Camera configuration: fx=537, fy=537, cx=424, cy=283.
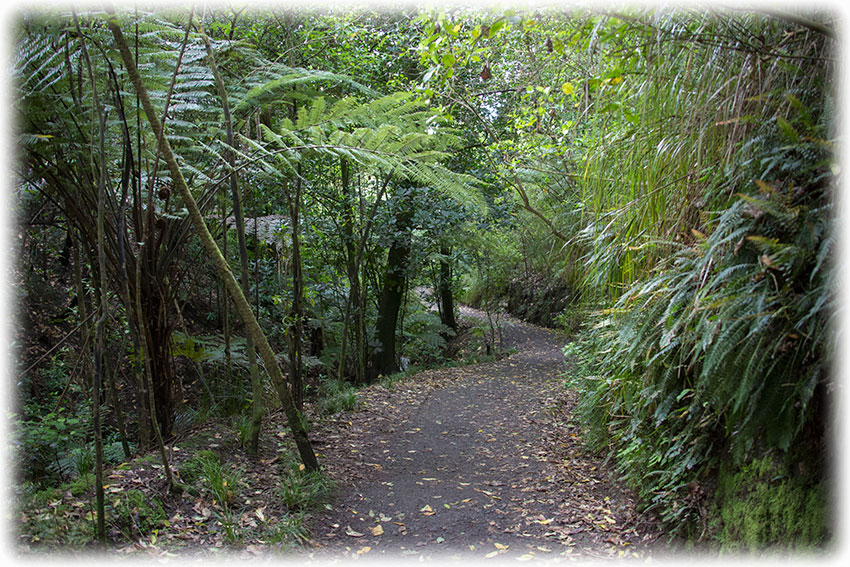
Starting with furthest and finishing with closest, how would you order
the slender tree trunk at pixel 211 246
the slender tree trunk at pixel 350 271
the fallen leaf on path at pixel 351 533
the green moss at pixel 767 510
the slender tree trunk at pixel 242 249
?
the slender tree trunk at pixel 350 271 → the slender tree trunk at pixel 242 249 → the fallen leaf on path at pixel 351 533 → the slender tree trunk at pixel 211 246 → the green moss at pixel 767 510

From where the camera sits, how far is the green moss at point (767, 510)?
1943 millimetres

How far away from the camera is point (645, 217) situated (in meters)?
3.23

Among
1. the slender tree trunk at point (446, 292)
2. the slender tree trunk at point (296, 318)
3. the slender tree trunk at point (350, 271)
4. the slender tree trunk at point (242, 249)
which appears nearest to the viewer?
the slender tree trunk at point (242, 249)

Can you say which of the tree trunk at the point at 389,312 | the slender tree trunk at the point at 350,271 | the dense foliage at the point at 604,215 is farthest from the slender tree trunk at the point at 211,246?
the tree trunk at the point at 389,312

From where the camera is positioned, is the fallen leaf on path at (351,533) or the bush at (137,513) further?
the fallen leaf on path at (351,533)

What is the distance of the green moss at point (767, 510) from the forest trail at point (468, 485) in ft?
1.88

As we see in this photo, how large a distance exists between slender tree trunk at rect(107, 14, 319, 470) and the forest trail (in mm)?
563

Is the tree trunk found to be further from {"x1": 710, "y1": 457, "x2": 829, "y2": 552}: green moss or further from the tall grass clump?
{"x1": 710, "y1": 457, "x2": 829, "y2": 552}: green moss

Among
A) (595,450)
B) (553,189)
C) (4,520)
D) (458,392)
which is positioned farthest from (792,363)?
(553,189)

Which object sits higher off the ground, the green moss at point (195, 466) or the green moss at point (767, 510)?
the green moss at point (767, 510)

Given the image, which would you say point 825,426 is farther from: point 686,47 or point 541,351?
point 541,351

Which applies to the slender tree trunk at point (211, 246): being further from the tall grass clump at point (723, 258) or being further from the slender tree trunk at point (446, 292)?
the slender tree trunk at point (446, 292)

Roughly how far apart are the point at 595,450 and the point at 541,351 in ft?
24.6

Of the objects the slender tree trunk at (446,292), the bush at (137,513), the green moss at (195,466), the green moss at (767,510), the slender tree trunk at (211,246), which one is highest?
the slender tree trunk at (211,246)
